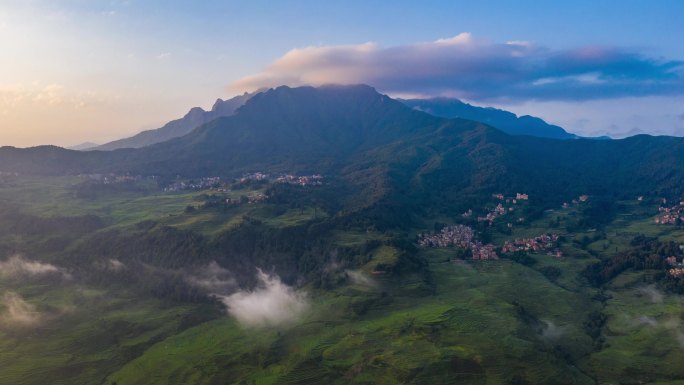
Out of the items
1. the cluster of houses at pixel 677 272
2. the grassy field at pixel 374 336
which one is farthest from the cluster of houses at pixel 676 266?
the grassy field at pixel 374 336

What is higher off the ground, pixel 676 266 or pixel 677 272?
pixel 677 272

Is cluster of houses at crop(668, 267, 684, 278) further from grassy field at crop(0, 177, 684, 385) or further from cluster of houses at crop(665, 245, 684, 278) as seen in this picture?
grassy field at crop(0, 177, 684, 385)

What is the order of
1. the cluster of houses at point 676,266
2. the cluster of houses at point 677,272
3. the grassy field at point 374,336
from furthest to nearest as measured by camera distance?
1. the cluster of houses at point 676,266
2. the cluster of houses at point 677,272
3. the grassy field at point 374,336

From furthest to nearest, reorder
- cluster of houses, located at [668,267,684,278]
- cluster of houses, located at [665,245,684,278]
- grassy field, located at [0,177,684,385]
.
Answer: cluster of houses, located at [665,245,684,278], cluster of houses, located at [668,267,684,278], grassy field, located at [0,177,684,385]

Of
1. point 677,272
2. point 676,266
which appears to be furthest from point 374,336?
point 676,266

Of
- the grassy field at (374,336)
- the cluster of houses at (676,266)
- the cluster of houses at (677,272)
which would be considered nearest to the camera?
the grassy field at (374,336)

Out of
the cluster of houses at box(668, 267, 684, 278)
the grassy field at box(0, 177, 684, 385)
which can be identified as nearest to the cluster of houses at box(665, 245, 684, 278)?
the cluster of houses at box(668, 267, 684, 278)

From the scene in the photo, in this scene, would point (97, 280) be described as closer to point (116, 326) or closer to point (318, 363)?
point (116, 326)

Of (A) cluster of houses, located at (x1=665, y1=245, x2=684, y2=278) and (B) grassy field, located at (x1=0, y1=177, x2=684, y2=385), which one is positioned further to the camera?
(A) cluster of houses, located at (x1=665, y1=245, x2=684, y2=278)

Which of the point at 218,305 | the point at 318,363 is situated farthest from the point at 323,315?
the point at 218,305

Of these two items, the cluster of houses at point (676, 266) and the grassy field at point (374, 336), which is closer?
the grassy field at point (374, 336)

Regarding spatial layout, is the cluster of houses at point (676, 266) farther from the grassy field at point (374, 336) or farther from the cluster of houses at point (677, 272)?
the grassy field at point (374, 336)

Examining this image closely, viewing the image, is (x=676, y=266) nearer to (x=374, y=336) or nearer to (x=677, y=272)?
(x=677, y=272)
